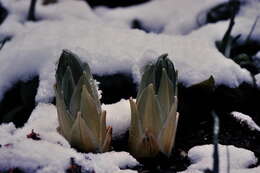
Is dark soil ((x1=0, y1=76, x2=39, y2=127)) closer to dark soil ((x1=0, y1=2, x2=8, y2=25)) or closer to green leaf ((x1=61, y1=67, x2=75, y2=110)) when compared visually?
green leaf ((x1=61, y1=67, x2=75, y2=110))

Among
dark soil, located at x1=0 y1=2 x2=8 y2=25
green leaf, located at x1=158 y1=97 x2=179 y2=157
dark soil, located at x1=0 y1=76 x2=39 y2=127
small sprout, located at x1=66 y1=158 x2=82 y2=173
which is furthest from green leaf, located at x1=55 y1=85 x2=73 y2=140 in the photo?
dark soil, located at x1=0 y1=2 x2=8 y2=25

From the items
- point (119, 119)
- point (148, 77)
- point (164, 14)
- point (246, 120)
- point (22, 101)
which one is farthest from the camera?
point (164, 14)

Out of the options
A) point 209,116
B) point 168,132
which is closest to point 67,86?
point 168,132

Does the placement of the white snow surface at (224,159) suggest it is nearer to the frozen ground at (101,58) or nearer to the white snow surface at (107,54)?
the frozen ground at (101,58)

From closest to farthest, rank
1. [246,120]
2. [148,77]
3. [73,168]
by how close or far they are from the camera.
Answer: [73,168] → [148,77] → [246,120]

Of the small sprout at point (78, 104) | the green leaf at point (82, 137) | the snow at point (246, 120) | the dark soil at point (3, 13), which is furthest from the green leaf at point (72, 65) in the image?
the dark soil at point (3, 13)

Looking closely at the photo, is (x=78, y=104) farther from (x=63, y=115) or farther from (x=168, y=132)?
(x=168, y=132)
